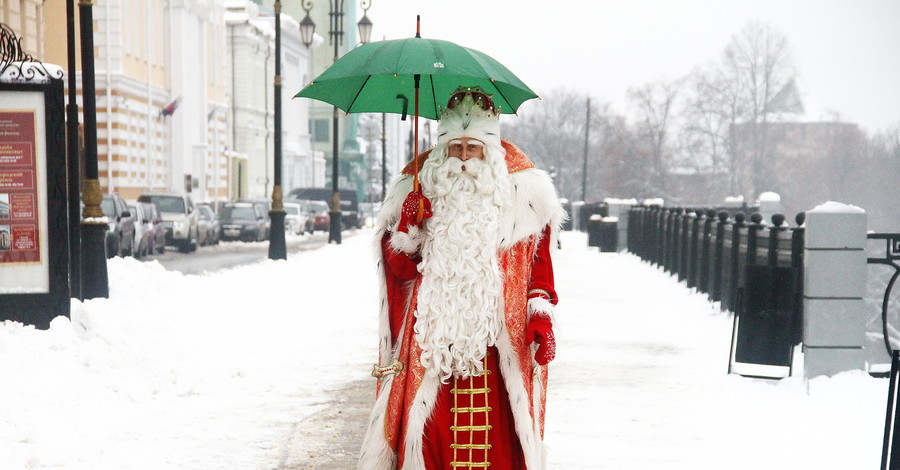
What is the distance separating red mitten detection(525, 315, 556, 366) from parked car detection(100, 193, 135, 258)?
22845 mm

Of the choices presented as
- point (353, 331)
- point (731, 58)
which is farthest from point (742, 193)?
point (353, 331)

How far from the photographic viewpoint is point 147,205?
32062mm

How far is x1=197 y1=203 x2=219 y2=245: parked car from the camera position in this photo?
123 feet

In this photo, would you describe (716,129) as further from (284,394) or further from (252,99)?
(284,394)

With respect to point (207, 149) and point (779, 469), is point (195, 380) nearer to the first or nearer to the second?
point (779, 469)

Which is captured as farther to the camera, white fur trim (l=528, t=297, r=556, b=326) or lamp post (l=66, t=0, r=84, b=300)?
lamp post (l=66, t=0, r=84, b=300)

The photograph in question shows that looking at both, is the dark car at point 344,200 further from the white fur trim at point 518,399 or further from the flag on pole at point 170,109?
the white fur trim at point 518,399

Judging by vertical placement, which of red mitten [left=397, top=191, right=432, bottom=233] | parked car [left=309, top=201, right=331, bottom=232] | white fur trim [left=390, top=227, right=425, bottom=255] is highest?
red mitten [left=397, top=191, right=432, bottom=233]

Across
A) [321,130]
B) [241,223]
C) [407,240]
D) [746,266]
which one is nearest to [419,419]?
[407,240]

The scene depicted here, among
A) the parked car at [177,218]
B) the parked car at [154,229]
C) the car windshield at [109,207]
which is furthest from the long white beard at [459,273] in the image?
the parked car at [177,218]

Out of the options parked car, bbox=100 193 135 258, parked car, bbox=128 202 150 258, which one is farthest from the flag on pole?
parked car, bbox=100 193 135 258

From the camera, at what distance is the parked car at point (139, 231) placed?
97.0ft

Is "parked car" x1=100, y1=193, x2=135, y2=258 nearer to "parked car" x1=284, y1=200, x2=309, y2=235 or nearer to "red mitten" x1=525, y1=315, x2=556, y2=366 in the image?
"parked car" x1=284, y1=200, x2=309, y2=235

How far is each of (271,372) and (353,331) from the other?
333cm
